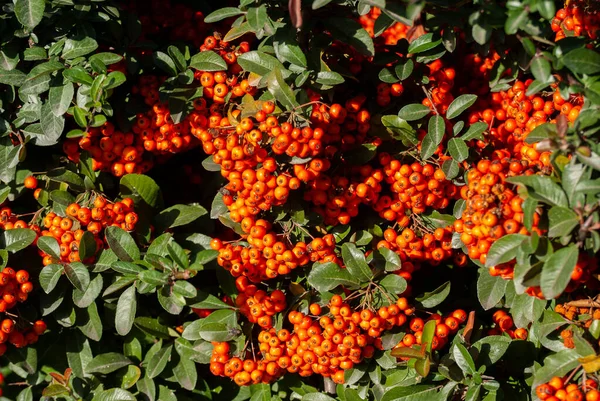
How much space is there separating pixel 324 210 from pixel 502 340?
1.11 metres

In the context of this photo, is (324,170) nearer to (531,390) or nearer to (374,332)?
(374,332)

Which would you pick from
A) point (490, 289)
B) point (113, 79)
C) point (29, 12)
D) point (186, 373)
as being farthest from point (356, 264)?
point (29, 12)

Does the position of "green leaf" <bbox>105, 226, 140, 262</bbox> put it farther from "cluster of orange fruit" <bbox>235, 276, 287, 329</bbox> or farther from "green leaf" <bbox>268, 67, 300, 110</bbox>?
"green leaf" <bbox>268, 67, 300, 110</bbox>

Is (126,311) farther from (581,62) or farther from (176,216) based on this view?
(581,62)

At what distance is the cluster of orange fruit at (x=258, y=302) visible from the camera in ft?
12.1

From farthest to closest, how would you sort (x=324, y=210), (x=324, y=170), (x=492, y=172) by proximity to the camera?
(x=324, y=210), (x=324, y=170), (x=492, y=172)

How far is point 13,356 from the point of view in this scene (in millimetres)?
4191

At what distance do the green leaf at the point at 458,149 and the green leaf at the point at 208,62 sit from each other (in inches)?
46.2

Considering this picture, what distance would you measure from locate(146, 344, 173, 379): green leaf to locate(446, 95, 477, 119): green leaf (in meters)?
2.04

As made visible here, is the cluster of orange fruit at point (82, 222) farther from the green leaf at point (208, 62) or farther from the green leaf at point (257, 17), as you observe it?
the green leaf at point (257, 17)

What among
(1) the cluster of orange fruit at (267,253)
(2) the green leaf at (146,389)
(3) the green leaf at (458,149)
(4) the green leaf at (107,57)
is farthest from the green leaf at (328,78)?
(2) the green leaf at (146,389)

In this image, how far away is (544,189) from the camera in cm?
286

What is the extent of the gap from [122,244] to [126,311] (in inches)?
14.4

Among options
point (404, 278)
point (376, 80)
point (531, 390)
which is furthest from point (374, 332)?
point (376, 80)
